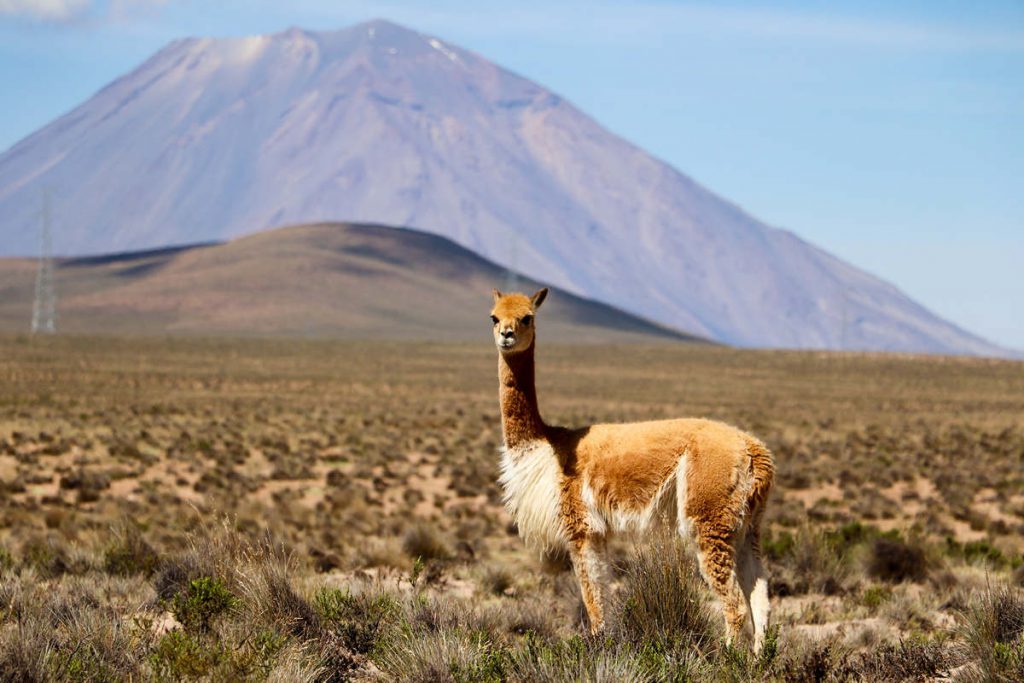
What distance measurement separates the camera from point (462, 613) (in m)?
7.91

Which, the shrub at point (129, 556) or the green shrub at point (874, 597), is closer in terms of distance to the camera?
the green shrub at point (874, 597)

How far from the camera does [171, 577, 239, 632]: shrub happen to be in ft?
25.8

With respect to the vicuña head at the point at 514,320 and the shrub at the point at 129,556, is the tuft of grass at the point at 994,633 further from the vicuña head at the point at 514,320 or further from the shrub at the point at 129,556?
the shrub at the point at 129,556

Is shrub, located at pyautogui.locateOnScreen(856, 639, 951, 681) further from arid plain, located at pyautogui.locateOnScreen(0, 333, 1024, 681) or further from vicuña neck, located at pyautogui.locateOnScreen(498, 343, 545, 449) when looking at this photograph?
vicuña neck, located at pyautogui.locateOnScreen(498, 343, 545, 449)

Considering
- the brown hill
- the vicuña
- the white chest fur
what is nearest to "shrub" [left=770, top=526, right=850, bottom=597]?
the vicuña

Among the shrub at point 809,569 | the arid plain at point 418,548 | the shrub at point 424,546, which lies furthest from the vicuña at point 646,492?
the shrub at point 424,546

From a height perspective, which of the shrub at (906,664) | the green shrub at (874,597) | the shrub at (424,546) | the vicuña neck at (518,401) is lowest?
the shrub at (424,546)

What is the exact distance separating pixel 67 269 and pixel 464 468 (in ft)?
499

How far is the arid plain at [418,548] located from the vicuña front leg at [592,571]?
7.4 inches

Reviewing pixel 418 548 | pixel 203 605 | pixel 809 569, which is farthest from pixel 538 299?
pixel 418 548

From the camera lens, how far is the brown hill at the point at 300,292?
132 meters

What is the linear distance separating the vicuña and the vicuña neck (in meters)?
0.06

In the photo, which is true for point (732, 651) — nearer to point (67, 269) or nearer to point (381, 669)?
point (381, 669)

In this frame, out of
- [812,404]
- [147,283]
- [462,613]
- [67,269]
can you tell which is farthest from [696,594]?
[67,269]
